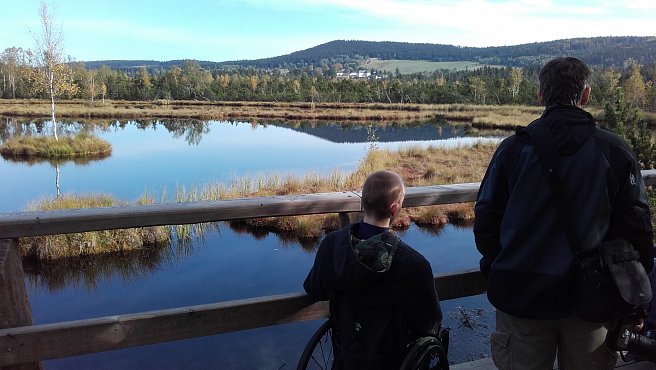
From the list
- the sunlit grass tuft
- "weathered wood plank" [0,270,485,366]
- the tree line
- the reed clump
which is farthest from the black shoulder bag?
the tree line

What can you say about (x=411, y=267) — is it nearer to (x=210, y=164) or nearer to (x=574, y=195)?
(x=574, y=195)

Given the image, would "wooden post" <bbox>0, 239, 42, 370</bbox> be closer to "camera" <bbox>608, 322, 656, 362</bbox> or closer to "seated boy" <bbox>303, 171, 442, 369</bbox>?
"seated boy" <bbox>303, 171, 442, 369</bbox>

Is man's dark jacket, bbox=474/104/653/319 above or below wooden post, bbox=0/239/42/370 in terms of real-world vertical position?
above

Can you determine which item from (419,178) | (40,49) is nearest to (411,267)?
(419,178)

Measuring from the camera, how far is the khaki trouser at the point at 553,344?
166 cm

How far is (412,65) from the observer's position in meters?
176

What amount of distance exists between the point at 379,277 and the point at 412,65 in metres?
182

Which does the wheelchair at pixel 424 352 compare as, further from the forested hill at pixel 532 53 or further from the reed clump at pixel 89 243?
the forested hill at pixel 532 53

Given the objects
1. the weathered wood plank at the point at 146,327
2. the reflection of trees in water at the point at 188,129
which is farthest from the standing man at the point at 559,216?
the reflection of trees in water at the point at 188,129

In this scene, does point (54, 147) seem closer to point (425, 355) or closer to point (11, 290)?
point (11, 290)

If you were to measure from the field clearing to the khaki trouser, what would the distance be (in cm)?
16182

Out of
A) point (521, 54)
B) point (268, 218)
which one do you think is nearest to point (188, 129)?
point (268, 218)

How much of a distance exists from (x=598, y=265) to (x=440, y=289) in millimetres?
823

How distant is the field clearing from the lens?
529 feet
